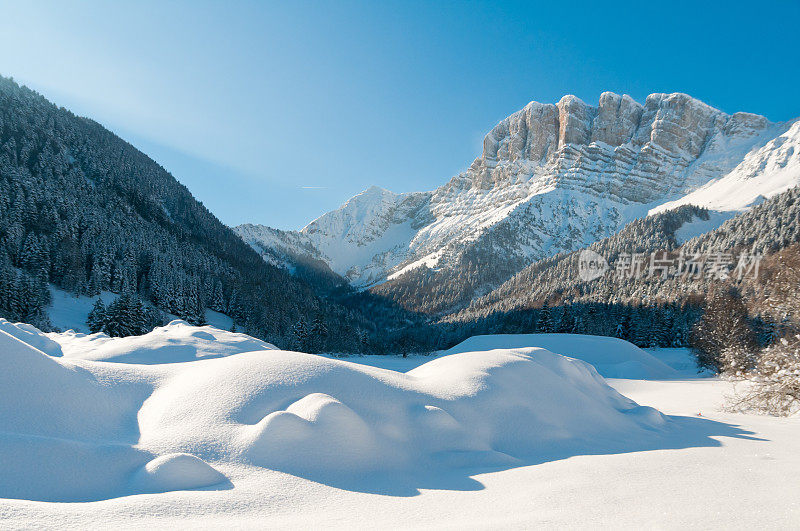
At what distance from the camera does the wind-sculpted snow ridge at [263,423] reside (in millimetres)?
4273

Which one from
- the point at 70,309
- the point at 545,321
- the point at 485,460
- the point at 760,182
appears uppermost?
the point at 760,182

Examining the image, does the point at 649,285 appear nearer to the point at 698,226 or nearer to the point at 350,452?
the point at 698,226

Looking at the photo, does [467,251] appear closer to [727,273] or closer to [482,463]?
[727,273]

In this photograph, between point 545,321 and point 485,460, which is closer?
point 485,460

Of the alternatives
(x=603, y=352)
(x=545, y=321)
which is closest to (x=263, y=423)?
(x=603, y=352)

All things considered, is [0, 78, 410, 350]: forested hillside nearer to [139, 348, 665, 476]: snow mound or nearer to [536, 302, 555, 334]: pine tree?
[536, 302, 555, 334]: pine tree

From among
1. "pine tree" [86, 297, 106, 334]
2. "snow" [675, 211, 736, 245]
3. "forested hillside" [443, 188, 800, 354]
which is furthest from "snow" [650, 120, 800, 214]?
"pine tree" [86, 297, 106, 334]

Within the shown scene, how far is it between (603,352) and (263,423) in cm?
3838

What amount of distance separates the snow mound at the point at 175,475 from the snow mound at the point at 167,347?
7.24 metres

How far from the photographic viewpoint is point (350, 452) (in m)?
5.15

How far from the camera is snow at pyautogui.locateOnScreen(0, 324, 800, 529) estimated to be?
3688mm

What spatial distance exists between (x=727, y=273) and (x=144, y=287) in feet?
345

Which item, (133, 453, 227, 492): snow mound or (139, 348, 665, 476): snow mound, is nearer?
(133, 453, 227, 492): snow mound

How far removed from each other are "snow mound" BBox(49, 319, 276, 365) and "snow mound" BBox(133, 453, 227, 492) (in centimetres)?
724
